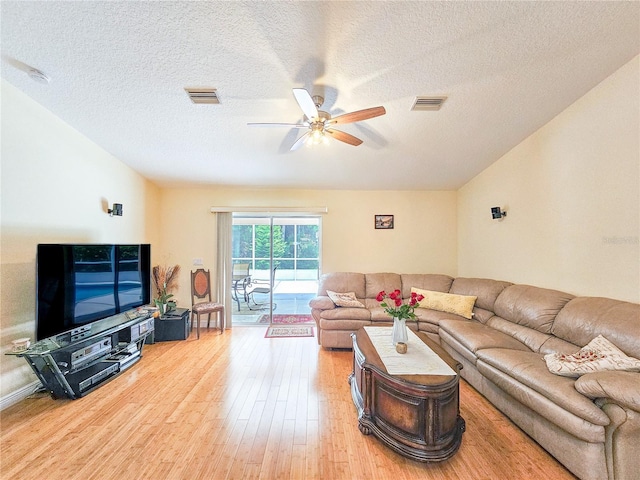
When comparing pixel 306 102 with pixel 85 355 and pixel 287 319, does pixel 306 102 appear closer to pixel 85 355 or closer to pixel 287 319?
pixel 85 355

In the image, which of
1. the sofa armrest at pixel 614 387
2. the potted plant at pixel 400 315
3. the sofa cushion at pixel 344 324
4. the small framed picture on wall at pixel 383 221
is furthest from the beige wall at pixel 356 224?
the sofa armrest at pixel 614 387

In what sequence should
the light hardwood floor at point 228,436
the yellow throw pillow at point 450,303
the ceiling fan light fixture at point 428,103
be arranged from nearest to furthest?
1. the light hardwood floor at point 228,436
2. the ceiling fan light fixture at point 428,103
3. the yellow throw pillow at point 450,303

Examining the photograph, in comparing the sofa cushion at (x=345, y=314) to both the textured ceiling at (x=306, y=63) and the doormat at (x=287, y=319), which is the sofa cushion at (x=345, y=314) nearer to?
the doormat at (x=287, y=319)

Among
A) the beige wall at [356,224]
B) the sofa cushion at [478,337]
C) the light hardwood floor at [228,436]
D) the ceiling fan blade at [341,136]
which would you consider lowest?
the light hardwood floor at [228,436]

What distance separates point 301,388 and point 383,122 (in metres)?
3.03

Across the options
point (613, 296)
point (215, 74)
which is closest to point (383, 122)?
point (215, 74)

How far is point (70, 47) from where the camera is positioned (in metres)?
1.94

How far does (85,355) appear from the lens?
8.52 ft

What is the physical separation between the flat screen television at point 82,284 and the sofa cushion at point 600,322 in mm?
4733

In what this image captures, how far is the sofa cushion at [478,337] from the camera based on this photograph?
8.44 feet

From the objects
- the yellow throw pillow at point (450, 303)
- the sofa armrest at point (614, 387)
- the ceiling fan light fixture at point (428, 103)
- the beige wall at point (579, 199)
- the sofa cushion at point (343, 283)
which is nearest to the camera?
the sofa armrest at point (614, 387)

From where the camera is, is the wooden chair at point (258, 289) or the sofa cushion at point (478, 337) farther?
the wooden chair at point (258, 289)

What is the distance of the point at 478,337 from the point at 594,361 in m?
0.93

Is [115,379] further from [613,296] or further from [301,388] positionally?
[613,296]
